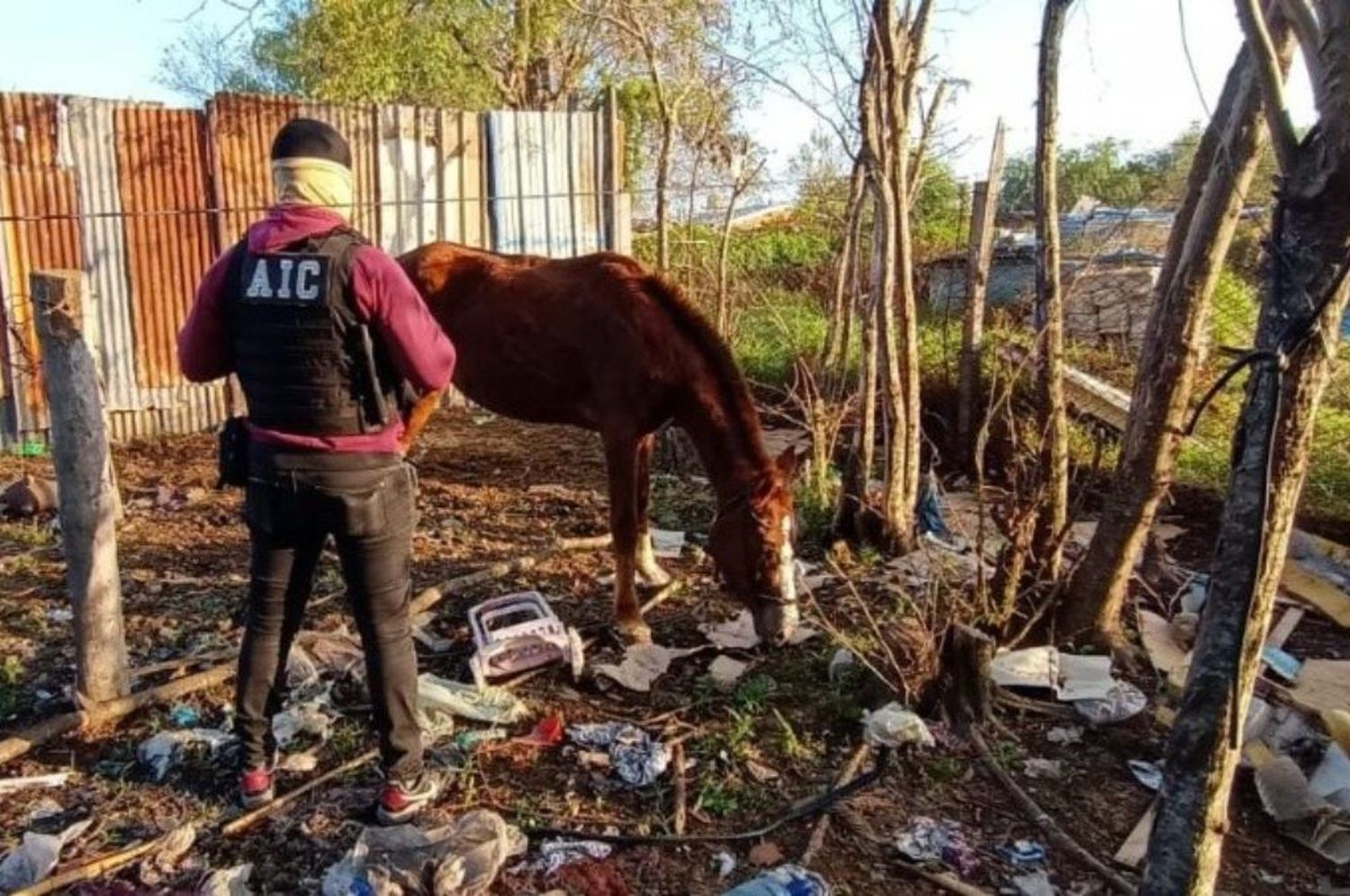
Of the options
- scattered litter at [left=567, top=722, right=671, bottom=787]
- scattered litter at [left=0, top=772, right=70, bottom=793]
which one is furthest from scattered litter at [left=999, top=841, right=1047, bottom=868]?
scattered litter at [left=0, top=772, right=70, bottom=793]

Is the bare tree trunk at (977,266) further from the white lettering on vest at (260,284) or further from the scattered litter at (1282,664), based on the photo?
the white lettering on vest at (260,284)

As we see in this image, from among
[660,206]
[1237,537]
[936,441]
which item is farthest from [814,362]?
[1237,537]

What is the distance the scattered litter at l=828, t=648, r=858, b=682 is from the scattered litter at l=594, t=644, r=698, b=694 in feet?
2.10

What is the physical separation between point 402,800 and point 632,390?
2313 millimetres

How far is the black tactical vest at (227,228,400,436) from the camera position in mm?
2826

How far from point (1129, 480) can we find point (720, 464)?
69.5 inches

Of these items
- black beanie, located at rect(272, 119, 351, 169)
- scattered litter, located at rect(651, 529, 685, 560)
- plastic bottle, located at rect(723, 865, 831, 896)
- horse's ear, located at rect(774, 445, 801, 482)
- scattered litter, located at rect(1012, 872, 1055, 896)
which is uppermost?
black beanie, located at rect(272, 119, 351, 169)

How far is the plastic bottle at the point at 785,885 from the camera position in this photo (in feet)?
9.16

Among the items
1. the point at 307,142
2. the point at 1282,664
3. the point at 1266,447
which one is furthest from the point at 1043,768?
the point at 307,142

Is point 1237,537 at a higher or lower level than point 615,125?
lower

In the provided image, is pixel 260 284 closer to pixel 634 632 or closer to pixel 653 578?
pixel 634 632

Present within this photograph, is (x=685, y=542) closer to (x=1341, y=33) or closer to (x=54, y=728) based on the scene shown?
(x=54, y=728)

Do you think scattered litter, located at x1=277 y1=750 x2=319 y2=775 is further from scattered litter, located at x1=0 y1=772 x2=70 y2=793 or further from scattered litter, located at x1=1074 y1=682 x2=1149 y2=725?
scattered litter, located at x1=1074 y1=682 x2=1149 y2=725

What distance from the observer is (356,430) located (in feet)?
9.84
